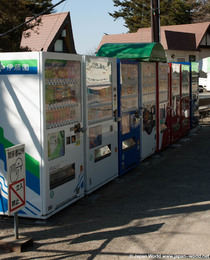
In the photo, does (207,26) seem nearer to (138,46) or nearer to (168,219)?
(138,46)

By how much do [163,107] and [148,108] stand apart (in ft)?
4.57

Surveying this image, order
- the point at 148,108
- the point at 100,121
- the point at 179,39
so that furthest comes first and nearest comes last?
1. the point at 179,39
2. the point at 148,108
3. the point at 100,121

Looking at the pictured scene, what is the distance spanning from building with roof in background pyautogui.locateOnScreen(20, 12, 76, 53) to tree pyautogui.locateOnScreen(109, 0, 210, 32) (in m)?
23.8

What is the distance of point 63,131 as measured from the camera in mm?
6352

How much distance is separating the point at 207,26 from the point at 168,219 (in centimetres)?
4269

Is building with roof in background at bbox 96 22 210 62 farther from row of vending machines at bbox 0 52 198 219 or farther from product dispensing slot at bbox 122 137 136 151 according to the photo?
row of vending machines at bbox 0 52 198 219

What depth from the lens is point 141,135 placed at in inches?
388

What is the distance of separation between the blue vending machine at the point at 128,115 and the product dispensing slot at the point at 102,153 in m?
0.53

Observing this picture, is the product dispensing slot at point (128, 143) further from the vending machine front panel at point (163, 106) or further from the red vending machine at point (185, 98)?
the red vending machine at point (185, 98)

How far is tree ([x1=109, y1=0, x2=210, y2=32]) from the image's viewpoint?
165ft

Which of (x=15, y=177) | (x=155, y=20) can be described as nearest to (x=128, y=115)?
(x=15, y=177)

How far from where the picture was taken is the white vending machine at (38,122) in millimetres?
5832

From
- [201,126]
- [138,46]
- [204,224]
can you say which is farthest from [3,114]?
[201,126]

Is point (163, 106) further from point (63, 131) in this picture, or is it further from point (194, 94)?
point (63, 131)
